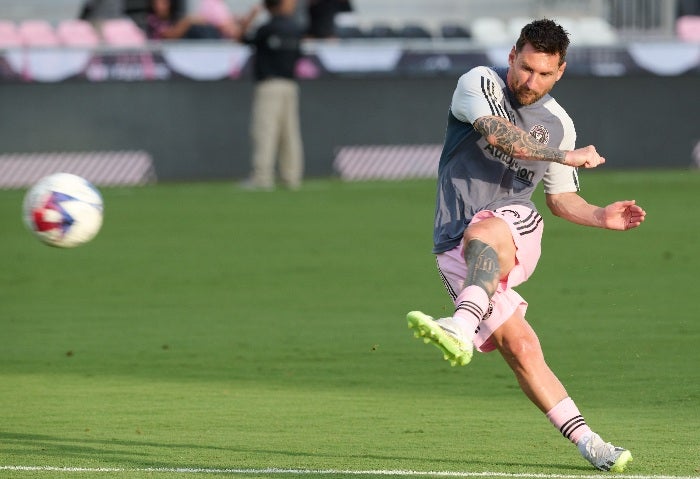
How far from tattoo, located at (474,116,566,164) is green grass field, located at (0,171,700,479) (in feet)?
4.78

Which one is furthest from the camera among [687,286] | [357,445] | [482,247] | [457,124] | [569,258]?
[569,258]

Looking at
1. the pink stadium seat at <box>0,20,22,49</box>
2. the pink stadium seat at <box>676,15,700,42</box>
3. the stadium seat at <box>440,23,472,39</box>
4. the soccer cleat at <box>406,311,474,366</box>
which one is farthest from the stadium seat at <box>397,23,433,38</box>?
the soccer cleat at <box>406,311,474,366</box>

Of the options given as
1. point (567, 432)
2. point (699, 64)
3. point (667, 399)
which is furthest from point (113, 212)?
point (567, 432)

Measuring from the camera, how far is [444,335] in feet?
22.0

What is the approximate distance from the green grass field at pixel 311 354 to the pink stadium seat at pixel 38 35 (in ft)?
→ 20.2

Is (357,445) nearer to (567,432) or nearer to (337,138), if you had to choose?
(567,432)

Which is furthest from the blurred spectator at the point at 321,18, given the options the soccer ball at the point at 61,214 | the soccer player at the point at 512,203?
the soccer player at the point at 512,203

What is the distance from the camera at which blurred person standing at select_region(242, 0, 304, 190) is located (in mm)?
24094

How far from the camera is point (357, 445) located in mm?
8188

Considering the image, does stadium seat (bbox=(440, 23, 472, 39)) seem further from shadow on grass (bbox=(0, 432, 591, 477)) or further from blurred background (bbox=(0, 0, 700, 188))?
shadow on grass (bbox=(0, 432, 591, 477))

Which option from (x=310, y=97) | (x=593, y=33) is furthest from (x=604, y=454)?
(x=593, y=33)

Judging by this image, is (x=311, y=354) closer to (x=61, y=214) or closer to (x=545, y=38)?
(x=61, y=214)

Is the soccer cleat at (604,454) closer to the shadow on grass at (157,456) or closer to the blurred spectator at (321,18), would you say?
the shadow on grass at (157,456)

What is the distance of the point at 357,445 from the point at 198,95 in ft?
57.3
